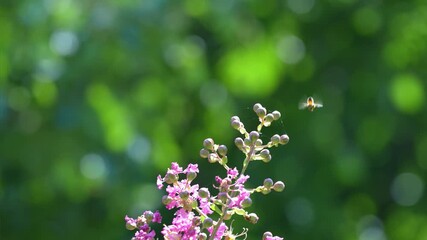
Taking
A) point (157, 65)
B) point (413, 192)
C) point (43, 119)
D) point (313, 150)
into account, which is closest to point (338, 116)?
point (313, 150)

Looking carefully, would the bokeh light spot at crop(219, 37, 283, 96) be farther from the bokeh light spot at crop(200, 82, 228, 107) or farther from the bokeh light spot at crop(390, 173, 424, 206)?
the bokeh light spot at crop(390, 173, 424, 206)

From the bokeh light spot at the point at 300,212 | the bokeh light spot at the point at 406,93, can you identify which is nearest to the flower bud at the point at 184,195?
the bokeh light spot at the point at 300,212

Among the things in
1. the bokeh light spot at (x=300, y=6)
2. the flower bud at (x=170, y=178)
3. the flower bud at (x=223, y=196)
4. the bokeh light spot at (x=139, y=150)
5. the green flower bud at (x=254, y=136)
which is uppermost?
the bokeh light spot at (x=300, y=6)

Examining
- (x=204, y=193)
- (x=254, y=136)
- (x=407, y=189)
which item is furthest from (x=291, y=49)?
(x=204, y=193)

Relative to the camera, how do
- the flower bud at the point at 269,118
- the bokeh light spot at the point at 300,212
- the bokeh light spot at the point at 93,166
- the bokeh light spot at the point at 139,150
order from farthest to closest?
the bokeh light spot at the point at 300,212, the bokeh light spot at the point at 93,166, the bokeh light spot at the point at 139,150, the flower bud at the point at 269,118

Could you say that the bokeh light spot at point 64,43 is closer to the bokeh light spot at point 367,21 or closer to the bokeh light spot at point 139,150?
the bokeh light spot at point 139,150

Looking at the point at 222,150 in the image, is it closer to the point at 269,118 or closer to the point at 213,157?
the point at 213,157

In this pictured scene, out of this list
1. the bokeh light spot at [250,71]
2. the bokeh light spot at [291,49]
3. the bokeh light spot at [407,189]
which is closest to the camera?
the bokeh light spot at [250,71]

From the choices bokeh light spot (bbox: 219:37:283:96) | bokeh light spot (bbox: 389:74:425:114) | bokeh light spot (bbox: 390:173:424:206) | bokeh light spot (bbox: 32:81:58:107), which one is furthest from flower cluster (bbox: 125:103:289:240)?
bokeh light spot (bbox: 390:173:424:206)
